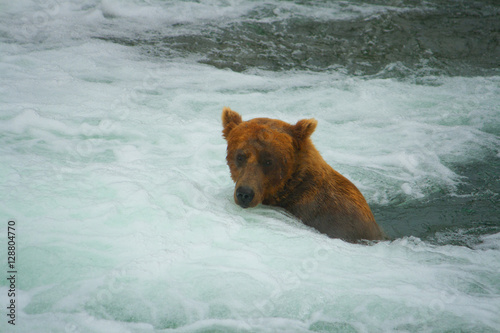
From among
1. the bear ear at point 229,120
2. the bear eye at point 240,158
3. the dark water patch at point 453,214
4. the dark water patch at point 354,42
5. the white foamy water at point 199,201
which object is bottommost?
the dark water patch at point 453,214

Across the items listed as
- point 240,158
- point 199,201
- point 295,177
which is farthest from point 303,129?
point 199,201

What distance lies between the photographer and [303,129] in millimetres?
4133

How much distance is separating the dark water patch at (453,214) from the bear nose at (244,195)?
1703 mm

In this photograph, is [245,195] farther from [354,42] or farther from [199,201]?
[354,42]

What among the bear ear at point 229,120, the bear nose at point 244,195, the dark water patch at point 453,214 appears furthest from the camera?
the dark water patch at point 453,214

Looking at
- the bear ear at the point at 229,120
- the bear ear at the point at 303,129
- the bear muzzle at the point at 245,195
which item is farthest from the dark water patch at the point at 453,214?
the bear ear at the point at 229,120

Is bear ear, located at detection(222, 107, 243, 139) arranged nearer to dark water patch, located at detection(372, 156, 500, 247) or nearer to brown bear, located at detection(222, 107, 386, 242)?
brown bear, located at detection(222, 107, 386, 242)

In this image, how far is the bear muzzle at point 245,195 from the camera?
3.84 metres

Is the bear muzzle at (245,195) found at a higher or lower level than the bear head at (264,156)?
lower

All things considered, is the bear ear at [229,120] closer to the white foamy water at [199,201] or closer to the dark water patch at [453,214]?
the white foamy water at [199,201]

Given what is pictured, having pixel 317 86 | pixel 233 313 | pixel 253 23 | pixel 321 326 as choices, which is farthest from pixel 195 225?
pixel 253 23

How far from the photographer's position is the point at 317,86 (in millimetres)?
8570

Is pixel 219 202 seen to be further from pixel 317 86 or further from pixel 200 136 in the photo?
pixel 317 86

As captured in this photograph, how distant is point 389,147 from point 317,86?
2.15 metres
